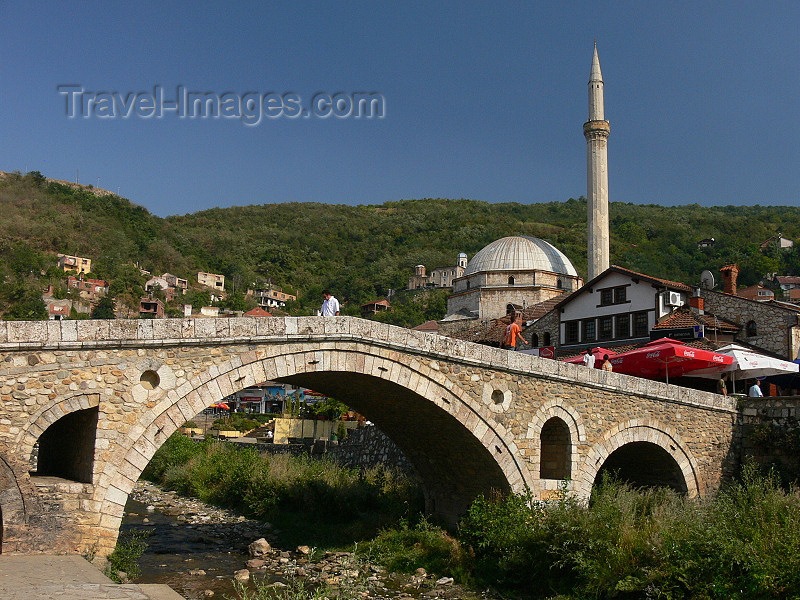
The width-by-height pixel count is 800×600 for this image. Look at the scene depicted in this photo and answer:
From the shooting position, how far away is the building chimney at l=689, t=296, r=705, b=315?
944 inches

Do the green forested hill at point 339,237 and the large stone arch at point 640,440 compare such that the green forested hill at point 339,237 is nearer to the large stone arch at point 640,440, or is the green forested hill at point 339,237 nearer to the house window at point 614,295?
the house window at point 614,295

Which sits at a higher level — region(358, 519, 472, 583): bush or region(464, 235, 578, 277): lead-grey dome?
region(464, 235, 578, 277): lead-grey dome

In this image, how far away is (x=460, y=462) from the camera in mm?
15820

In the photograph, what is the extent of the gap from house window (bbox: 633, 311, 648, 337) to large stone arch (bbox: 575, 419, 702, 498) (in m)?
7.91

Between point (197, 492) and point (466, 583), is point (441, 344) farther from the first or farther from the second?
point (197, 492)

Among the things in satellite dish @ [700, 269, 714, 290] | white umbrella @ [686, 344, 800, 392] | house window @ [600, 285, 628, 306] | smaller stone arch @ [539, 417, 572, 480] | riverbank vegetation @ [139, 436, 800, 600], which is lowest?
riverbank vegetation @ [139, 436, 800, 600]

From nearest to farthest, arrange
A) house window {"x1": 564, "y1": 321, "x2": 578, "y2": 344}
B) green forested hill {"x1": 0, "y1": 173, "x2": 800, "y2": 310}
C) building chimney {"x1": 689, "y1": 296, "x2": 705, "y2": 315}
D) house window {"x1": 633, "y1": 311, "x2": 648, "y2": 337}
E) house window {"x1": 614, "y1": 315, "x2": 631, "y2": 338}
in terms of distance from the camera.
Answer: building chimney {"x1": 689, "y1": 296, "x2": 705, "y2": 315} → house window {"x1": 633, "y1": 311, "x2": 648, "y2": 337} → house window {"x1": 614, "y1": 315, "x2": 631, "y2": 338} → house window {"x1": 564, "y1": 321, "x2": 578, "y2": 344} → green forested hill {"x1": 0, "y1": 173, "x2": 800, "y2": 310}

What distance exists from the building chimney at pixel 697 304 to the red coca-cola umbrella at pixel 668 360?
5.55 metres

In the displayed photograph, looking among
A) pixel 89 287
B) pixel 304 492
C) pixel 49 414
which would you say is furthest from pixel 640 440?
pixel 89 287

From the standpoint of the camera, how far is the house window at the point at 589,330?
26.6 m

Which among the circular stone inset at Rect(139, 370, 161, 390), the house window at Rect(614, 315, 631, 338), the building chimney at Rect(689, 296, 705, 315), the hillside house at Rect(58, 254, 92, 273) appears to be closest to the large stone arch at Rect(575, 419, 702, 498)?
the building chimney at Rect(689, 296, 705, 315)

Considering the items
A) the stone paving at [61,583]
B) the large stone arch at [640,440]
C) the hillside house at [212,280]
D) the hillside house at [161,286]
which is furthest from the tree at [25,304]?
the stone paving at [61,583]

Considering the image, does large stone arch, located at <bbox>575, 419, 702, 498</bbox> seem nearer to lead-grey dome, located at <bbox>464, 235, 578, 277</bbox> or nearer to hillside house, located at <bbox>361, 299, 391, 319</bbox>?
lead-grey dome, located at <bbox>464, 235, 578, 277</bbox>

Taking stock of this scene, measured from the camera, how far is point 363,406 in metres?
15.9
